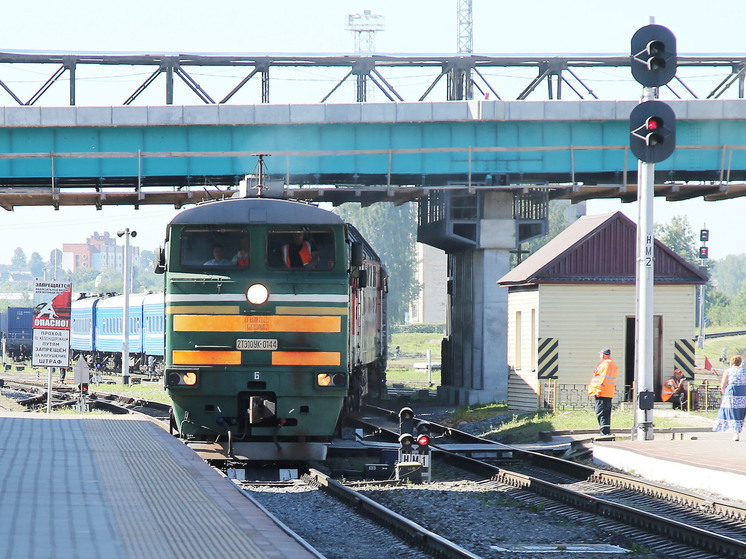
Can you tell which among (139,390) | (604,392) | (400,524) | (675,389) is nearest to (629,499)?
(400,524)

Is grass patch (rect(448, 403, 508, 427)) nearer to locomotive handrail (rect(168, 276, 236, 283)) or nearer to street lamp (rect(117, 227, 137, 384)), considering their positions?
locomotive handrail (rect(168, 276, 236, 283))

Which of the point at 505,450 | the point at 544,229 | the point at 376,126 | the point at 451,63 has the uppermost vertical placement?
the point at 451,63

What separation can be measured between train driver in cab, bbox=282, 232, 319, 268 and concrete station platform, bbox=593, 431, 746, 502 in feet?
16.3

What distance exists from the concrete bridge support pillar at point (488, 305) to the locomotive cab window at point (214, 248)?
1541 centimetres

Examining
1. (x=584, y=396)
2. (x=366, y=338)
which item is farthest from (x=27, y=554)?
(x=584, y=396)

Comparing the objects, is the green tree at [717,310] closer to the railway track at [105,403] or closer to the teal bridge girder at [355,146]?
the teal bridge girder at [355,146]

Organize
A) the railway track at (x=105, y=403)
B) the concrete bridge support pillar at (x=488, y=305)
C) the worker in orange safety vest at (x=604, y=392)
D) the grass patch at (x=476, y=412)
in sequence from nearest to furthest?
the worker in orange safety vest at (x=604, y=392) < the grass patch at (x=476, y=412) < the railway track at (x=105, y=403) < the concrete bridge support pillar at (x=488, y=305)

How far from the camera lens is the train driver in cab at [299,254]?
13703 mm

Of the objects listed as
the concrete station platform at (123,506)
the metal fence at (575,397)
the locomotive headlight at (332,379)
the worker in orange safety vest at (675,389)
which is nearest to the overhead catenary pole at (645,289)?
the locomotive headlight at (332,379)

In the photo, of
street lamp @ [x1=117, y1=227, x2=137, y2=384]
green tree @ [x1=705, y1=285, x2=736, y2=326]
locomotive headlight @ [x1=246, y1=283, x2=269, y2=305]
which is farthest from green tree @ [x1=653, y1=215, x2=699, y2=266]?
locomotive headlight @ [x1=246, y1=283, x2=269, y2=305]

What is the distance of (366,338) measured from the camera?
2166cm

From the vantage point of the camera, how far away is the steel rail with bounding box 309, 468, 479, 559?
8.84 metres

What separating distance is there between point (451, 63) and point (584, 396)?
11061 mm

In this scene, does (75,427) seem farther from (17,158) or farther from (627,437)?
(17,158)
